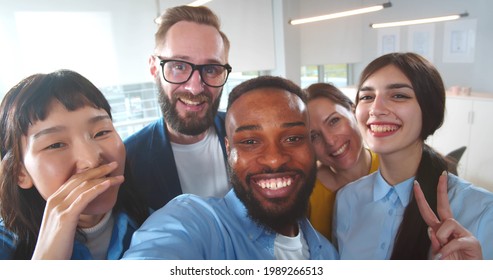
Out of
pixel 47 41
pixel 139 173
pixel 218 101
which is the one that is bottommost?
pixel 139 173

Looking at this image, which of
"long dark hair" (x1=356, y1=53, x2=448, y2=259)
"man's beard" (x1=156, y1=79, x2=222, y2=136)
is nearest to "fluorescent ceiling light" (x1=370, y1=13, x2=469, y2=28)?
"long dark hair" (x1=356, y1=53, x2=448, y2=259)

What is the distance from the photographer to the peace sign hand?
1.83 feet

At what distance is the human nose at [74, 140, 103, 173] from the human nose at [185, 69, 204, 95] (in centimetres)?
26

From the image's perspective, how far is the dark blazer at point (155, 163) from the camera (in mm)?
749

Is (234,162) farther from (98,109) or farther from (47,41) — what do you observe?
(47,41)

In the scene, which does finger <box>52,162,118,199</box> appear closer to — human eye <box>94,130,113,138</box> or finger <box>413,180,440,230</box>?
human eye <box>94,130,113,138</box>

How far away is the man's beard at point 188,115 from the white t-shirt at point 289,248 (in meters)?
0.32

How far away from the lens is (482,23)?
3.24 feet

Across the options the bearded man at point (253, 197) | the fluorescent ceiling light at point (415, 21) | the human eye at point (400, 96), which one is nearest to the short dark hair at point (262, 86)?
the bearded man at point (253, 197)

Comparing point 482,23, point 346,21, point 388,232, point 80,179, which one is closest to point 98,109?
point 80,179

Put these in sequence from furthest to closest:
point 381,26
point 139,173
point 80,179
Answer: point 381,26
point 139,173
point 80,179

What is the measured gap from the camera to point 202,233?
62 cm

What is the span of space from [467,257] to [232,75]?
0.66 meters

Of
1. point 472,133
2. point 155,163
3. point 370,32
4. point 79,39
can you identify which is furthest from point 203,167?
point 472,133
